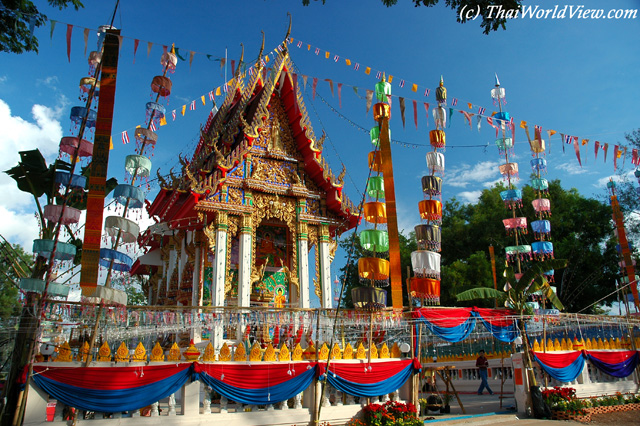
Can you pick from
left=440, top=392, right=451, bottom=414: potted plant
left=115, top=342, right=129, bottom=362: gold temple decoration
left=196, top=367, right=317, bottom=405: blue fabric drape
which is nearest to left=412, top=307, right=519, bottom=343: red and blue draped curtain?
left=440, top=392, right=451, bottom=414: potted plant

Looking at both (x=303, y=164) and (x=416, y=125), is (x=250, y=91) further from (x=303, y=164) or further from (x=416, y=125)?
(x=416, y=125)

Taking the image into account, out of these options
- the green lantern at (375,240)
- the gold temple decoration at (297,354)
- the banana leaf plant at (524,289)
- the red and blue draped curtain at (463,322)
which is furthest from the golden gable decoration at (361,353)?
the banana leaf plant at (524,289)

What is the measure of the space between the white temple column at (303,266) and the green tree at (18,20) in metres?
9.22

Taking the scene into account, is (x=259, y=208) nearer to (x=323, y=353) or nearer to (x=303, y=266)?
(x=303, y=266)

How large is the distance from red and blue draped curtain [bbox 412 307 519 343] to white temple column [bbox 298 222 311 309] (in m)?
4.29

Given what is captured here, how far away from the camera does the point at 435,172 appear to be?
15.0 metres

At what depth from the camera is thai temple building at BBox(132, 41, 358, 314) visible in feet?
48.4

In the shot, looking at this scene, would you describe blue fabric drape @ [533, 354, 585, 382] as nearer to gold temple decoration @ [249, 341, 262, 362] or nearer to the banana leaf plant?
the banana leaf plant

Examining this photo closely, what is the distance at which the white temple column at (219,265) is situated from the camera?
45.3 feet

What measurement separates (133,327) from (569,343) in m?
12.7

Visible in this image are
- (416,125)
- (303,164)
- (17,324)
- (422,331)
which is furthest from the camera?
(303,164)

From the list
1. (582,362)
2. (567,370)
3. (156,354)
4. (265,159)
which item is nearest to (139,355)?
(156,354)

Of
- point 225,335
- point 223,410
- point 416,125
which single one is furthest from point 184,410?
point 416,125

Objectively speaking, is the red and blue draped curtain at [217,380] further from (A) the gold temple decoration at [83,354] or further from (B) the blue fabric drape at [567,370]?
(B) the blue fabric drape at [567,370]
